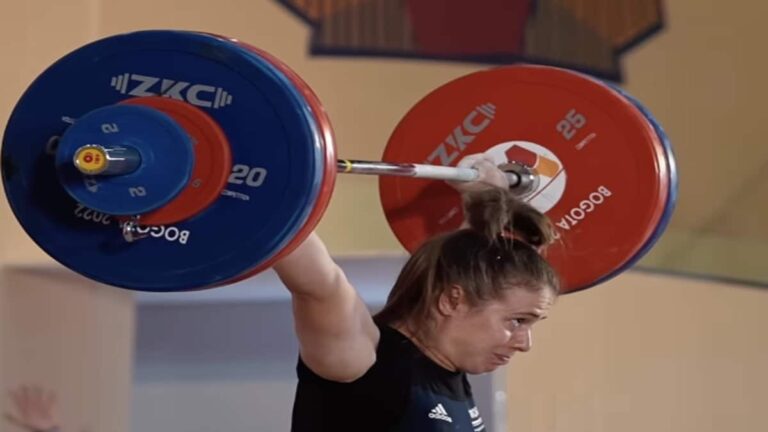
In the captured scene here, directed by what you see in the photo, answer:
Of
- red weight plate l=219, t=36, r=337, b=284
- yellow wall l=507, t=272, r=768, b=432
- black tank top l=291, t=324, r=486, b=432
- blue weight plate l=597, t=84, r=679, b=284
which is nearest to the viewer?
red weight plate l=219, t=36, r=337, b=284

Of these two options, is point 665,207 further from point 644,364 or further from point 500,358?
point 644,364

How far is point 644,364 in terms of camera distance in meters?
2.28

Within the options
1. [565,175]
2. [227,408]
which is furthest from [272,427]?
[565,175]

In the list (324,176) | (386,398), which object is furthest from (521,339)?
(324,176)

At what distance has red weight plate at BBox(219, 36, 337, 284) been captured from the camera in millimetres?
1021

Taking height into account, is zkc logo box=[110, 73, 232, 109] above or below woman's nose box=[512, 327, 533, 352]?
above

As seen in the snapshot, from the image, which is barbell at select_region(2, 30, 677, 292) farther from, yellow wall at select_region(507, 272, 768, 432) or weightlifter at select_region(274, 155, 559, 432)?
yellow wall at select_region(507, 272, 768, 432)

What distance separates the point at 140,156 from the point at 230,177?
81 mm

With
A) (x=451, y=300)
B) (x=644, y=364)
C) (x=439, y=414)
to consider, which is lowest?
(x=644, y=364)

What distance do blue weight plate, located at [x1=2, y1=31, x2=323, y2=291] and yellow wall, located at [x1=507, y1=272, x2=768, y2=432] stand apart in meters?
1.29

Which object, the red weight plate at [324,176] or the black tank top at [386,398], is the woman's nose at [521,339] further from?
the red weight plate at [324,176]

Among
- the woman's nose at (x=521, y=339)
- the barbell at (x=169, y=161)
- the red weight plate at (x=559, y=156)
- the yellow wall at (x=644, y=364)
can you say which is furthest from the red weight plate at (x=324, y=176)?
the yellow wall at (x=644, y=364)

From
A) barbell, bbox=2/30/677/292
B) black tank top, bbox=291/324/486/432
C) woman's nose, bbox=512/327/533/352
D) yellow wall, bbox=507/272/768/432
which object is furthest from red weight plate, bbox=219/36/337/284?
yellow wall, bbox=507/272/768/432

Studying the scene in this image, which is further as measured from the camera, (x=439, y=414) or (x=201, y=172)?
(x=439, y=414)
